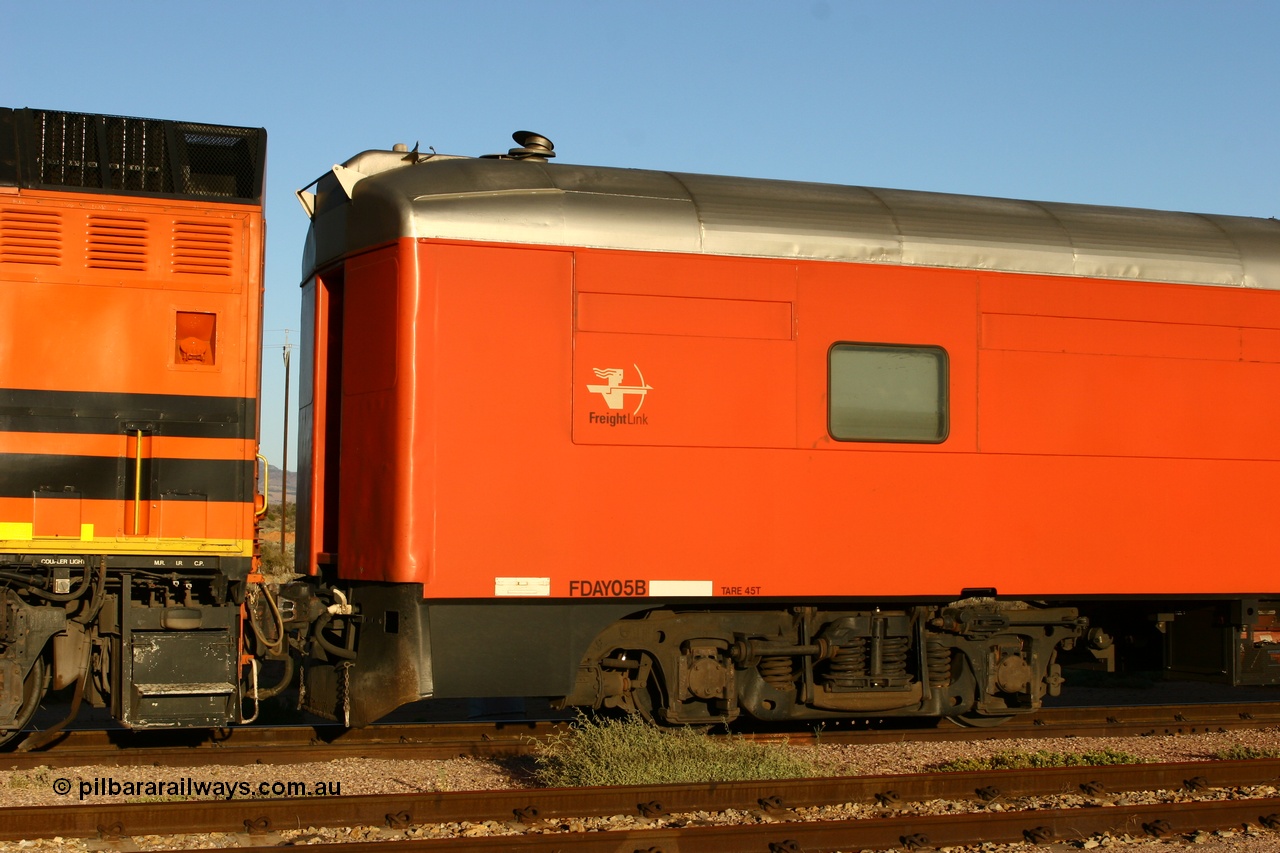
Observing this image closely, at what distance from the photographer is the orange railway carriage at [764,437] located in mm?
7590

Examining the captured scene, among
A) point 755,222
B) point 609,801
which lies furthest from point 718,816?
point 755,222

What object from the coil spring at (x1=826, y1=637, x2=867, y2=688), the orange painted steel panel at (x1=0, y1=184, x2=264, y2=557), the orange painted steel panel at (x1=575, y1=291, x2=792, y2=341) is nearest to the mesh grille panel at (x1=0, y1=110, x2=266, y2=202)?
the orange painted steel panel at (x1=0, y1=184, x2=264, y2=557)

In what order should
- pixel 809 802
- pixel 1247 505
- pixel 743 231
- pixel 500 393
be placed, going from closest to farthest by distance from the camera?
pixel 809 802 → pixel 500 393 → pixel 743 231 → pixel 1247 505

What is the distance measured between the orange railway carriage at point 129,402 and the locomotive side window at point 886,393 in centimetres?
395

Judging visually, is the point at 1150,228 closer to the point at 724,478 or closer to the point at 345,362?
the point at 724,478

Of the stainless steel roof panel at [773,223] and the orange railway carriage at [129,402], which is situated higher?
the stainless steel roof panel at [773,223]

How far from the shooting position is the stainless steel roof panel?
25.5ft

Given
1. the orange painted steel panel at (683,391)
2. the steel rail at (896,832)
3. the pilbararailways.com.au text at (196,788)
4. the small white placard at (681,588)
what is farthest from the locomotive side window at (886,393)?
the pilbararailways.com.au text at (196,788)

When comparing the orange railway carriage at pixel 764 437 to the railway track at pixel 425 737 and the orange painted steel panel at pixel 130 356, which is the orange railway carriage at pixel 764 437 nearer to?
the railway track at pixel 425 737

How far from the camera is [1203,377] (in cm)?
894

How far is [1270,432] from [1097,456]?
1.54m

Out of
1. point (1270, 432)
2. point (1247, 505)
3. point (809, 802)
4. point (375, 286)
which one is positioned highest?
point (375, 286)

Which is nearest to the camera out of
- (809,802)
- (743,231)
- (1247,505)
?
(809,802)

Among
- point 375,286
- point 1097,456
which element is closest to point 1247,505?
point 1097,456
